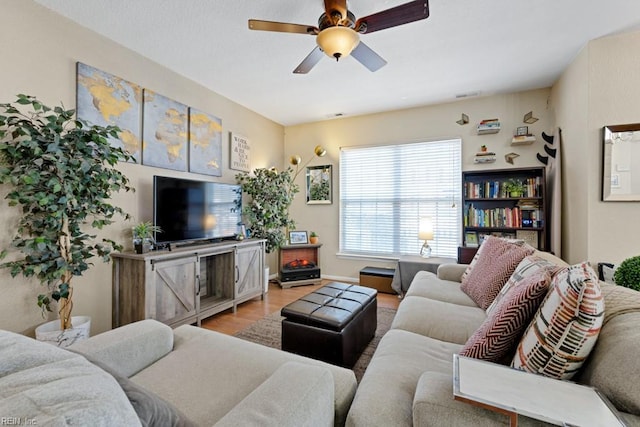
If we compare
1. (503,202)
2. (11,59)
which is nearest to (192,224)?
(11,59)

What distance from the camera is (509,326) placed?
1.05m

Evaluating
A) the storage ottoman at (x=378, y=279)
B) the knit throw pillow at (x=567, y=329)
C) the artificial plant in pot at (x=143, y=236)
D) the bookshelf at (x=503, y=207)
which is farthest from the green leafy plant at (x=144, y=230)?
the bookshelf at (x=503, y=207)

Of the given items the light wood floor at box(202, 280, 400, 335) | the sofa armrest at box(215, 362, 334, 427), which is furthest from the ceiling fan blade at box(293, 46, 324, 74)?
the light wood floor at box(202, 280, 400, 335)

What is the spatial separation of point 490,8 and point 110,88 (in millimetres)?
3290

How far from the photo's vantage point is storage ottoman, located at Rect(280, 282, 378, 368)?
189 centimetres

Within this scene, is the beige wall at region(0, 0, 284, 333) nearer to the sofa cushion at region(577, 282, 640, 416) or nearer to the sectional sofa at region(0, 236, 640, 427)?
the sectional sofa at region(0, 236, 640, 427)

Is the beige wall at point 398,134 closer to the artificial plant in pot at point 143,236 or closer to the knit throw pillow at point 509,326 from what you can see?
the artificial plant in pot at point 143,236

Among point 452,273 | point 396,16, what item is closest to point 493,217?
point 452,273

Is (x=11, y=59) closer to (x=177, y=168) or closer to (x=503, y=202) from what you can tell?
(x=177, y=168)

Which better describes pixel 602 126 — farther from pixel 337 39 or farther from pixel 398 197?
pixel 337 39

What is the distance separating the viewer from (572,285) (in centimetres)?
89

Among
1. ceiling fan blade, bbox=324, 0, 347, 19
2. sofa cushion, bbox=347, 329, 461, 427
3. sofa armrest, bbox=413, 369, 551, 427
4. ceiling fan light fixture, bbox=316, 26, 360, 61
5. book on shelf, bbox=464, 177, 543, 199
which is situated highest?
ceiling fan blade, bbox=324, 0, 347, 19

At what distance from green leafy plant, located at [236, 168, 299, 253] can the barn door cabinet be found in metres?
0.55

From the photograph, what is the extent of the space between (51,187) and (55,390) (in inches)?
77.7
